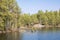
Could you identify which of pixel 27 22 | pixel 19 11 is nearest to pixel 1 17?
pixel 19 11

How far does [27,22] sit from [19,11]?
142 feet

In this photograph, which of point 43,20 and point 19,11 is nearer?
point 19,11

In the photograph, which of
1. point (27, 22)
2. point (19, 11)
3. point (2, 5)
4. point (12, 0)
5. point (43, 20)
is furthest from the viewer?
point (43, 20)

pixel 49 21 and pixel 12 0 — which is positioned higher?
pixel 12 0

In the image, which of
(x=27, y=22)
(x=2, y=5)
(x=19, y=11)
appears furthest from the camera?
(x=27, y=22)

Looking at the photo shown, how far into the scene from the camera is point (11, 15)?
2384 inches

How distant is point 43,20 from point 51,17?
307 inches

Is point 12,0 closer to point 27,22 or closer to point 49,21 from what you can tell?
point 27,22

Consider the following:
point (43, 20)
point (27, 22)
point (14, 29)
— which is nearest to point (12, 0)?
point (14, 29)

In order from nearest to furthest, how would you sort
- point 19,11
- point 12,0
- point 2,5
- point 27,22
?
point 2,5 → point 12,0 → point 19,11 → point 27,22

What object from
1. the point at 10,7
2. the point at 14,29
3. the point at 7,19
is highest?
the point at 10,7

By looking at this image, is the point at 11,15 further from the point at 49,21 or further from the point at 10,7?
the point at 49,21

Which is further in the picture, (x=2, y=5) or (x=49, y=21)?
(x=49, y=21)

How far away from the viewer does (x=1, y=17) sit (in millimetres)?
58531
